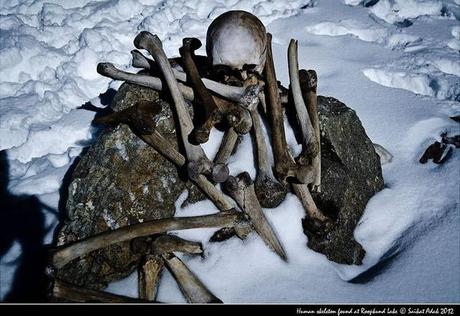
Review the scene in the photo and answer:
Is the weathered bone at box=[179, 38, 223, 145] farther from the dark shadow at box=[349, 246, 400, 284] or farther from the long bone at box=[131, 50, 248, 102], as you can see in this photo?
the dark shadow at box=[349, 246, 400, 284]

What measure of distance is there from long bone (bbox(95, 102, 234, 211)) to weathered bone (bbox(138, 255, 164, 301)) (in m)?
0.47

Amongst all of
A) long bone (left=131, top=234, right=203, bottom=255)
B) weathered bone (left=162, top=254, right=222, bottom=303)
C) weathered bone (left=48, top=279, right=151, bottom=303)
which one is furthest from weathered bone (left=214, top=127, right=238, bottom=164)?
weathered bone (left=48, top=279, right=151, bottom=303)

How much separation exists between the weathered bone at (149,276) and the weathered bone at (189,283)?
6 centimetres

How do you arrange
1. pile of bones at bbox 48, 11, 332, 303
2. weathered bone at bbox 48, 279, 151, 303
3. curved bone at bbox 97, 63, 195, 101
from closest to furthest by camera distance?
weathered bone at bbox 48, 279, 151, 303 < pile of bones at bbox 48, 11, 332, 303 < curved bone at bbox 97, 63, 195, 101

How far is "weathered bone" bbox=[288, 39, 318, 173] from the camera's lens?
2.03 meters

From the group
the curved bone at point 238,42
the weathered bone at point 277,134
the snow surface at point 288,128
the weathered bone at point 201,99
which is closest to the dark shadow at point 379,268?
the snow surface at point 288,128

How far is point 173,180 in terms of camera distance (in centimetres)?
229

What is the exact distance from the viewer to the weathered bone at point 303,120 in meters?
2.03

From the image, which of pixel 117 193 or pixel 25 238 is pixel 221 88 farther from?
pixel 25 238

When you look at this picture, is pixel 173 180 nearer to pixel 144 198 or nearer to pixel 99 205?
pixel 144 198

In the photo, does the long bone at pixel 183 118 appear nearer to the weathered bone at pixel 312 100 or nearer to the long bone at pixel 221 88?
the long bone at pixel 221 88

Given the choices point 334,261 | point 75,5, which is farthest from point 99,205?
point 75,5

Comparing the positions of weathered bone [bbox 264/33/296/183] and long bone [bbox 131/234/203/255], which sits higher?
weathered bone [bbox 264/33/296/183]

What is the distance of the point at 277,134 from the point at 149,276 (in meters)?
1.07
